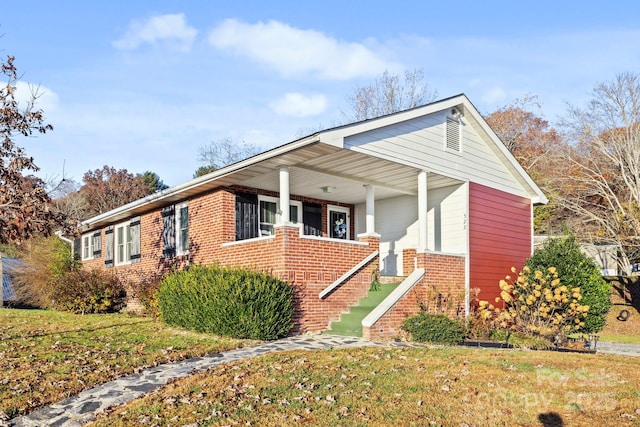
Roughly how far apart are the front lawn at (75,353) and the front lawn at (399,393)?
1.27 metres

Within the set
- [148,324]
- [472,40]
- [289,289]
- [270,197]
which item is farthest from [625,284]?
[148,324]

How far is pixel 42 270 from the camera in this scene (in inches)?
851

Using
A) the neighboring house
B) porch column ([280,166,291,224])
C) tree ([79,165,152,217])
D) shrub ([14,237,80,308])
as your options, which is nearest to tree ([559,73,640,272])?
the neighboring house

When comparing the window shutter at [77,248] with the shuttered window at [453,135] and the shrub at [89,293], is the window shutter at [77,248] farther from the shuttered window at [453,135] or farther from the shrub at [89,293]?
the shuttered window at [453,135]

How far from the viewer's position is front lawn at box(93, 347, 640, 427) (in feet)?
18.7

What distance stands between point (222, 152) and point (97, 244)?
71.5ft

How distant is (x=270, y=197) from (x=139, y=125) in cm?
472

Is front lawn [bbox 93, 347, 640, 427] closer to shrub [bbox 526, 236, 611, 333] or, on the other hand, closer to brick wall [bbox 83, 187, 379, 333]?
brick wall [bbox 83, 187, 379, 333]

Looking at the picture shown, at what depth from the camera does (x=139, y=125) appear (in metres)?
16.5

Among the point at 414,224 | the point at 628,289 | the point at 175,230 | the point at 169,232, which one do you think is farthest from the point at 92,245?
the point at 628,289

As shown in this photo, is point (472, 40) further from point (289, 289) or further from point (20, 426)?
point (20, 426)

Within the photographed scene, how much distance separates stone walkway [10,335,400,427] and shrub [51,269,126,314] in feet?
33.5

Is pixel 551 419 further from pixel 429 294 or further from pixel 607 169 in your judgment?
pixel 607 169

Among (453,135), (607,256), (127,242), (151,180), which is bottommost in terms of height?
(607,256)
